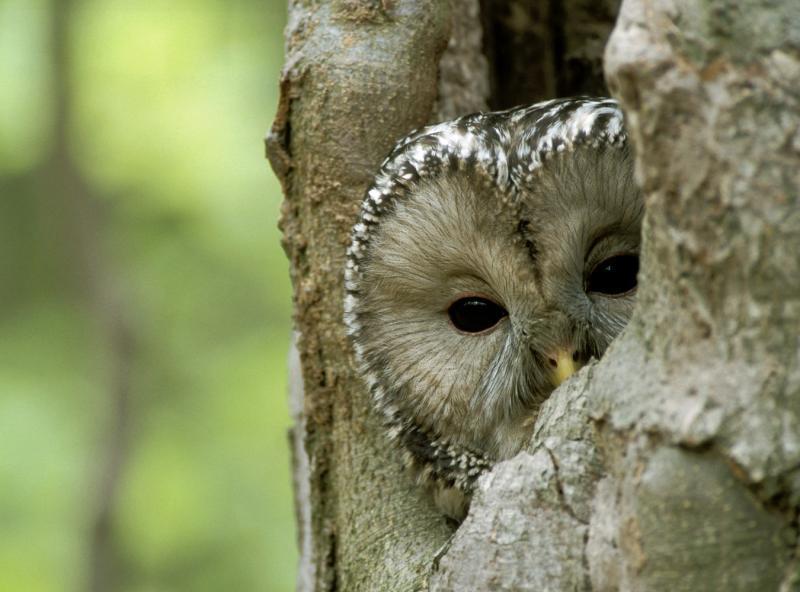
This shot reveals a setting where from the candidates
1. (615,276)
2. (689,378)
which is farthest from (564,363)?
(689,378)

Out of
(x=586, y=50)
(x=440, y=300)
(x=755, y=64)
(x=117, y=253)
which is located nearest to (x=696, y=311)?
(x=755, y=64)

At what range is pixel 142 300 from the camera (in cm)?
675

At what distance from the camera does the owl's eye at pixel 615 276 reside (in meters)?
2.09

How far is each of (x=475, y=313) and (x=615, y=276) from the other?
0.30 metres

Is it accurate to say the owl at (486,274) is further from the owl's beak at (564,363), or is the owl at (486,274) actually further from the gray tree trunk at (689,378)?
the gray tree trunk at (689,378)

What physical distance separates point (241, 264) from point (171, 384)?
0.99 m

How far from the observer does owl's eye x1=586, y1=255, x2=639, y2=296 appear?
2088 millimetres

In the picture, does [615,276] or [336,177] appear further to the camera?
[336,177]

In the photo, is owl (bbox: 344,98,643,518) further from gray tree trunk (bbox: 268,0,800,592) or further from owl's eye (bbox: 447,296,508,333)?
gray tree trunk (bbox: 268,0,800,592)

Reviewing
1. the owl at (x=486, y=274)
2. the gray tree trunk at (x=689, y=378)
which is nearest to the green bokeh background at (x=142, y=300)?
the owl at (x=486, y=274)

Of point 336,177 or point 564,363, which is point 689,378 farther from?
→ point 336,177

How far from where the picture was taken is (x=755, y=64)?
125 cm

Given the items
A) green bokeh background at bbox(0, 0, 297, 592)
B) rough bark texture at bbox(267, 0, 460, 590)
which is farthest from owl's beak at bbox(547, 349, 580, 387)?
green bokeh background at bbox(0, 0, 297, 592)

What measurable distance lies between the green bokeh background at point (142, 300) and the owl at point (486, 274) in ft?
12.9
